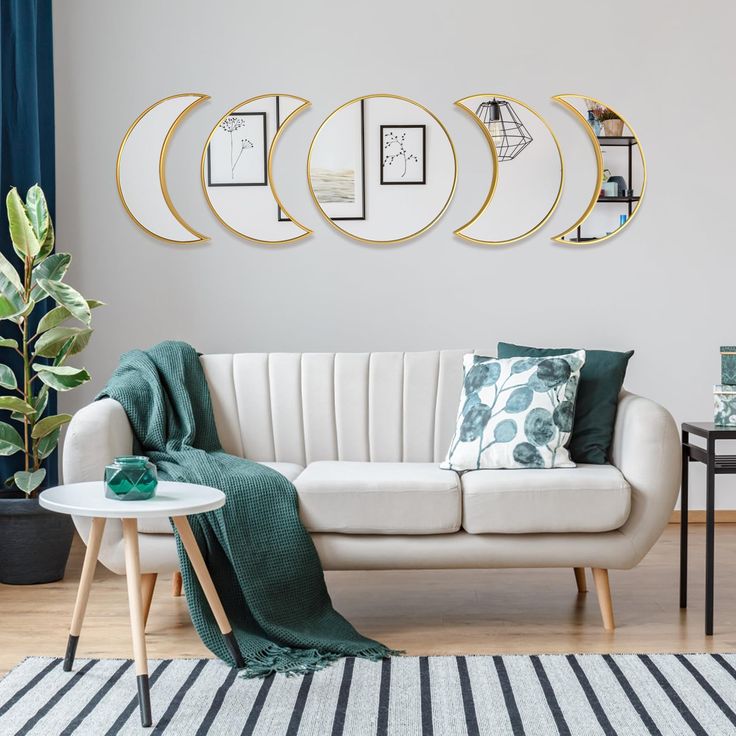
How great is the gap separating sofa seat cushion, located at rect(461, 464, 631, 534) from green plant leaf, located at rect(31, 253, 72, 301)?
172 cm

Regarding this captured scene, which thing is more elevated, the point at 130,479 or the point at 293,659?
the point at 130,479

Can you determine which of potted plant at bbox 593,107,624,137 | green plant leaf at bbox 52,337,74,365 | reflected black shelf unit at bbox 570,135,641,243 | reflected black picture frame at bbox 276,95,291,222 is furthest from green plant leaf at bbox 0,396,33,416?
potted plant at bbox 593,107,624,137

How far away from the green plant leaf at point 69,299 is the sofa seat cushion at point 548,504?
149 centimetres

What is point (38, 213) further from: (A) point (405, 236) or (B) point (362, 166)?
(A) point (405, 236)

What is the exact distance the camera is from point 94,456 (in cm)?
265

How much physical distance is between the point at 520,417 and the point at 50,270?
69.0 inches

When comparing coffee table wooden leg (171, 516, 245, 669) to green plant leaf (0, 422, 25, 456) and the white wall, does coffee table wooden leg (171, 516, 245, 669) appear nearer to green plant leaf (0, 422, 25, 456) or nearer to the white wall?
green plant leaf (0, 422, 25, 456)

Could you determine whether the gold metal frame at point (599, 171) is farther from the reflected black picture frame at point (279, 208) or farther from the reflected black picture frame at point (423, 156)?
the reflected black picture frame at point (279, 208)

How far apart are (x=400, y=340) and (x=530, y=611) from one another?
61.0 inches

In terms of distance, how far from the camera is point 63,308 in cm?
328

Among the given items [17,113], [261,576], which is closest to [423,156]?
[17,113]

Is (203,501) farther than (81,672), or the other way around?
(81,672)

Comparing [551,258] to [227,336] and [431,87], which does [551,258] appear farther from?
[227,336]

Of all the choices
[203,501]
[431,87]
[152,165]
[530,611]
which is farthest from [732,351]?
[152,165]
